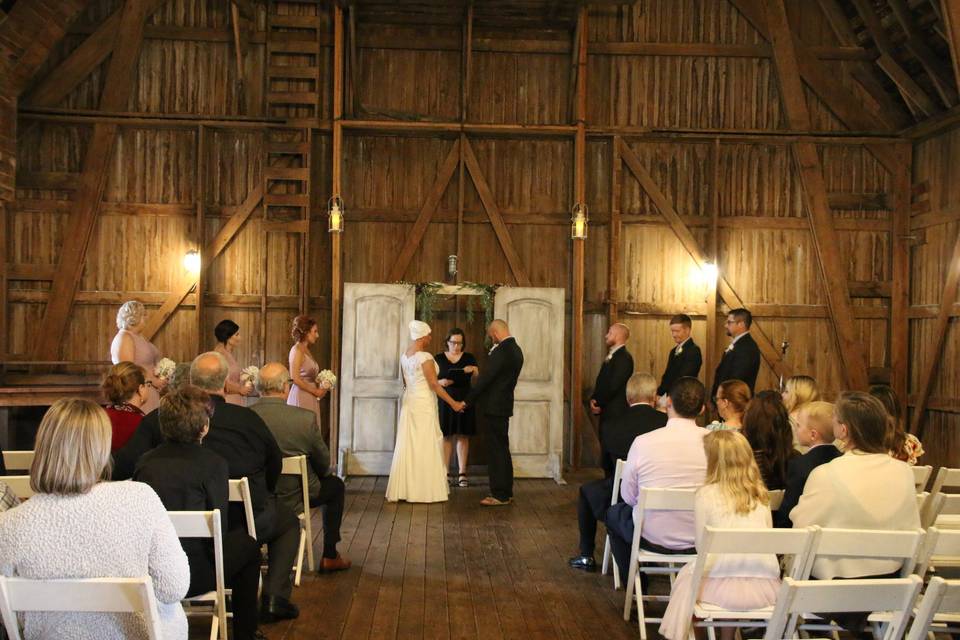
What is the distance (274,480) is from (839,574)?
277 cm

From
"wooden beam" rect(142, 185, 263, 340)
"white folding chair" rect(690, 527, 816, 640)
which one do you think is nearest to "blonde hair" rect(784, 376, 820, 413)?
"white folding chair" rect(690, 527, 816, 640)

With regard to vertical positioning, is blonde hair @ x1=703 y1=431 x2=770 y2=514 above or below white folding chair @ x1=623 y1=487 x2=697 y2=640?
above

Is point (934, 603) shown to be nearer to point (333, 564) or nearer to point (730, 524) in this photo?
point (730, 524)

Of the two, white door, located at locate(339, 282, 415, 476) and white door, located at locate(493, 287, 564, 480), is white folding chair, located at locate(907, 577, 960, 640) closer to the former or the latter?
white door, located at locate(493, 287, 564, 480)

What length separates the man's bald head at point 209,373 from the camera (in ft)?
15.7

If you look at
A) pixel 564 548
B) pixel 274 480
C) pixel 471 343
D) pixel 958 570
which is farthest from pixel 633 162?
pixel 274 480

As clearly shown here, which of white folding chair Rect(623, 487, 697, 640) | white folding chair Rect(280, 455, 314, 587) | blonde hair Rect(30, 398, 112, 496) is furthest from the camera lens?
white folding chair Rect(280, 455, 314, 587)

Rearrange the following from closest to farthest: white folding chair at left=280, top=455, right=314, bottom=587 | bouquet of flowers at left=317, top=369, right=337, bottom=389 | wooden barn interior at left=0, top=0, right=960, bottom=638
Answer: white folding chair at left=280, top=455, right=314, bottom=587
bouquet of flowers at left=317, top=369, right=337, bottom=389
wooden barn interior at left=0, top=0, right=960, bottom=638

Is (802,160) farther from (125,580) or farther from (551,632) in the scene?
(125,580)

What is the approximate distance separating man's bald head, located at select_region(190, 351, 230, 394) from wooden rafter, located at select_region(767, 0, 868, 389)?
7.93 metres

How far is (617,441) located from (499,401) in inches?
97.4

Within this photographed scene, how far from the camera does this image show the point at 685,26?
1091 cm

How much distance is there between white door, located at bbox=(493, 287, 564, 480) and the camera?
32.1 ft

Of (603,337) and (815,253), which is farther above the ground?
(815,253)
